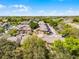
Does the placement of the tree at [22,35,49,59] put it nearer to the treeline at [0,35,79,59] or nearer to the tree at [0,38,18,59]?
the treeline at [0,35,79,59]

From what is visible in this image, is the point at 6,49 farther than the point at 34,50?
Yes

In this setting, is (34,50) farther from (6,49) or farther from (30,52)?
(6,49)

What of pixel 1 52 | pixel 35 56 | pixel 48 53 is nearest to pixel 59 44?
pixel 48 53

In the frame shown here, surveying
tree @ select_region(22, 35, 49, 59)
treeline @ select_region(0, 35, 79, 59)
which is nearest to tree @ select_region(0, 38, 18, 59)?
treeline @ select_region(0, 35, 79, 59)

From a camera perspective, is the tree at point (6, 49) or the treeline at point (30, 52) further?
the tree at point (6, 49)

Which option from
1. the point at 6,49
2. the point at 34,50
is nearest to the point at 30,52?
the point at 34,50

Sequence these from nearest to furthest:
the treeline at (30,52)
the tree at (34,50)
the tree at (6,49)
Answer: the tree at (34,50), the treeline at (30,52), the tree at (6,49)

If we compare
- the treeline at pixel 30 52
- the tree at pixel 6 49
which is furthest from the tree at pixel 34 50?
the tree at pixel 6 49

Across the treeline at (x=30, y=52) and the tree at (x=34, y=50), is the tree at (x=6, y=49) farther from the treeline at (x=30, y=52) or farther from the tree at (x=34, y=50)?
the tree at (x=34, y=50)

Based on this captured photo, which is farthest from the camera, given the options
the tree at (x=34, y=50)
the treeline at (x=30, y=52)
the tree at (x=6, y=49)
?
the tree at (x=6, y=49)

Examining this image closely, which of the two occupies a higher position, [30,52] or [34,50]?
[34,50]

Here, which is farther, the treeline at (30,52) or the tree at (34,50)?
the treeline at (30,52)
